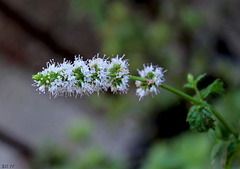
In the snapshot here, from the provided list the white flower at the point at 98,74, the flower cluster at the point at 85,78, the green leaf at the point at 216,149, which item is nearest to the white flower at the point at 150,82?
the flower cluster at the point at 85,78

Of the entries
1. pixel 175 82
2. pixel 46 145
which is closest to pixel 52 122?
pixel 46 145

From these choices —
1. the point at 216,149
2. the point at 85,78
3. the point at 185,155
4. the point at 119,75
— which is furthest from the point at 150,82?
the point at 185,155

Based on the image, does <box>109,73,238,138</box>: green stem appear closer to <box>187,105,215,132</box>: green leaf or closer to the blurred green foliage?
<box>187,105,215,132</box>: green leaf

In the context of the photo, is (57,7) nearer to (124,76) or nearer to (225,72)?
(225,72)

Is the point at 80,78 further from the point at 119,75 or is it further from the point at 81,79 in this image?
the point at 119,75

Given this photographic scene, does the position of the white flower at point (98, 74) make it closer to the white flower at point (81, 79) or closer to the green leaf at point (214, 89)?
the white flower at point (81, 79)

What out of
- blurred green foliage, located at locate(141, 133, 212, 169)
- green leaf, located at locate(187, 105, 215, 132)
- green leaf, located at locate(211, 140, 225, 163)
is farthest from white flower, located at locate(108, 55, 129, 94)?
blurred green foliage, located at locate(141, 133, 212, 169)
